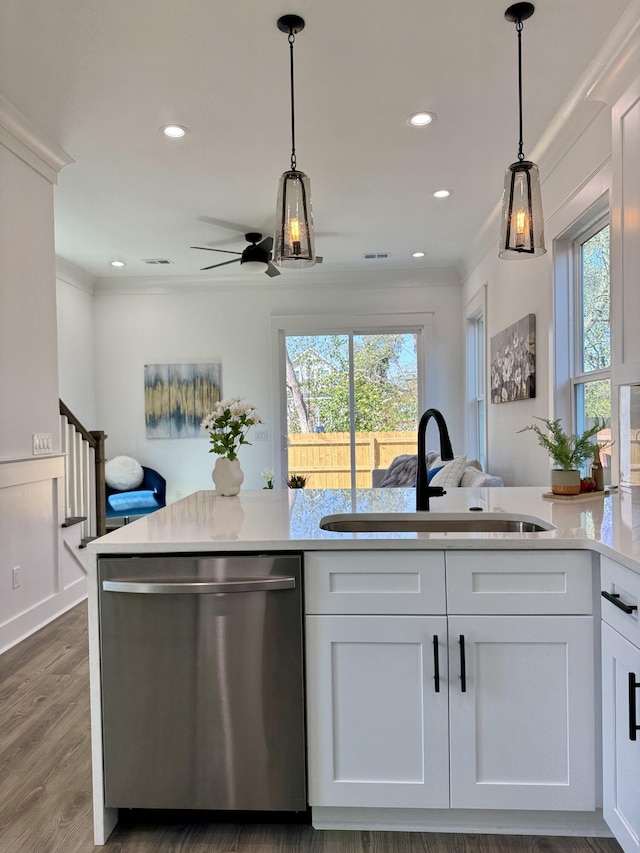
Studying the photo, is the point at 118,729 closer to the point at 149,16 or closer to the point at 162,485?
the point at 149,16

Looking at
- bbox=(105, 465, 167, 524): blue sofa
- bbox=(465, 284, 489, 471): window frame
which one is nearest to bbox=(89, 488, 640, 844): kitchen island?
bbox=(465, 284, 489, 471): window frame

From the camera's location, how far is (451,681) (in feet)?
5.11

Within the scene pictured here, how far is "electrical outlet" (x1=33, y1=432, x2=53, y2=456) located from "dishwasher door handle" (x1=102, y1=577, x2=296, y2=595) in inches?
86.4

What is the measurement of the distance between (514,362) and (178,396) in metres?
3.89

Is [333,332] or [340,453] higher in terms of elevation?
[333,332]

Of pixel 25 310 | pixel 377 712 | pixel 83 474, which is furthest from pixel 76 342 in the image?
pixel 377 712

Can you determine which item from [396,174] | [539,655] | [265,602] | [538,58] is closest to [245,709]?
[265,602]

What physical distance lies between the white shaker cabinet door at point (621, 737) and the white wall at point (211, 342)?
16.5ft

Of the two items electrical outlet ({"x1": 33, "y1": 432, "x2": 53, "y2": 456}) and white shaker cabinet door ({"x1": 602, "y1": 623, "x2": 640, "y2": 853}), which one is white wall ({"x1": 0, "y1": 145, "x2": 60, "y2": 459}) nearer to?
electrical outlet ({"x1": 33, "y1": 432, "x2": 53, "y2": 456})

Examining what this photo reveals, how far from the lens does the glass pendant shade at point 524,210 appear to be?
1868 mm

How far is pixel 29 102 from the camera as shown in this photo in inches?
113

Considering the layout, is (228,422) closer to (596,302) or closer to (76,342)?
(596,302)

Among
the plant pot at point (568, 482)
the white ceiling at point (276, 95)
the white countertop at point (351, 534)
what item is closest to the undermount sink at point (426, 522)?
the white countertop at point (351, 534)

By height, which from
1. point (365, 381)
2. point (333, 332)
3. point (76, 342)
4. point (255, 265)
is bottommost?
A: point (365, 381)
